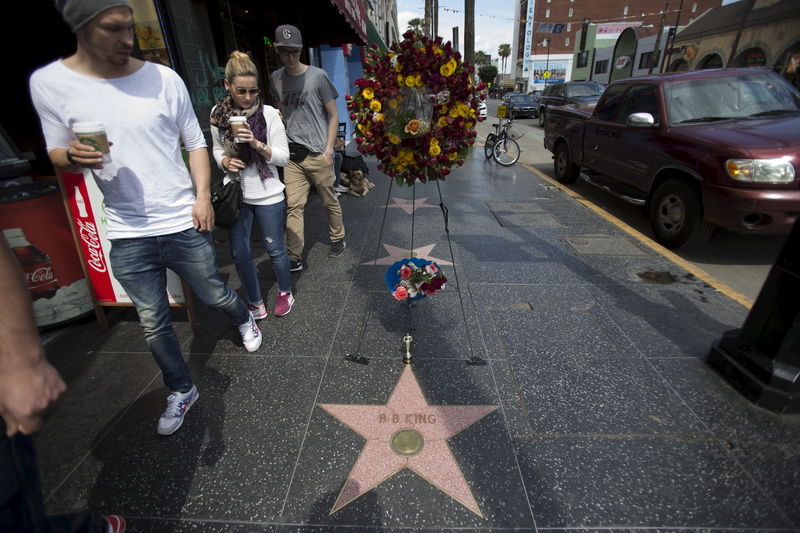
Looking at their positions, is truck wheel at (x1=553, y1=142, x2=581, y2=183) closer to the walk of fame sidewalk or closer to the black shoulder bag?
the walk of fame sidewalk

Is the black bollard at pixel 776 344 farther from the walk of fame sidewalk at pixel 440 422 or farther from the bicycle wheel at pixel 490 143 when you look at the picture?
the bicycle wheel at pixel 490 143

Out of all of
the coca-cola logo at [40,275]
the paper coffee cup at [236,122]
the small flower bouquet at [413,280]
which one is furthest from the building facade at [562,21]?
the coca-cola logo at [40,275]

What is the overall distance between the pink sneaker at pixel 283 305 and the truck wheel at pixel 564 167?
647 centimetres

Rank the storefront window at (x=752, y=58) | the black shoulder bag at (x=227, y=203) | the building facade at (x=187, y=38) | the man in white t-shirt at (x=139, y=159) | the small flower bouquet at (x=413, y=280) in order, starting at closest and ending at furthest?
the man in white t-shirt at (x=139, y=159) < the black shoulder bag at (x=227, y=203) < the small flower bouquet at (x=413, y=280) < the building facade at (x=187, y=38) < the storefront window at (x=752, y=58)

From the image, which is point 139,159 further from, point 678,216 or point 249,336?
point 678,216

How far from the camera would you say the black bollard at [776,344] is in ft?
7.23

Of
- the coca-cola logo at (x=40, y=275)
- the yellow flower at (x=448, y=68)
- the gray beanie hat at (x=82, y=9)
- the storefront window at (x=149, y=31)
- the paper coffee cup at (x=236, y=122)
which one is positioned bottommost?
the coca-cola logo at (x=40, y=275)

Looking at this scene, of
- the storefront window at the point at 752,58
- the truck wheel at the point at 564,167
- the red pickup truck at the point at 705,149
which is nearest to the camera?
the red pickup truck at the point at 705,149

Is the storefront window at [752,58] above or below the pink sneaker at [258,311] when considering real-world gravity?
above

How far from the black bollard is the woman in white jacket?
3.24 metres

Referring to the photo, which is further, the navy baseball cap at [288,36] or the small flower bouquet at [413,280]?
the navy baseball cap at [288,36]

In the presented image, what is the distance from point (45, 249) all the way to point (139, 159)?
1.90 metres

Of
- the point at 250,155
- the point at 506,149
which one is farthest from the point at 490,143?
the point at 250,155

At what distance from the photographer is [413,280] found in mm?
2857
